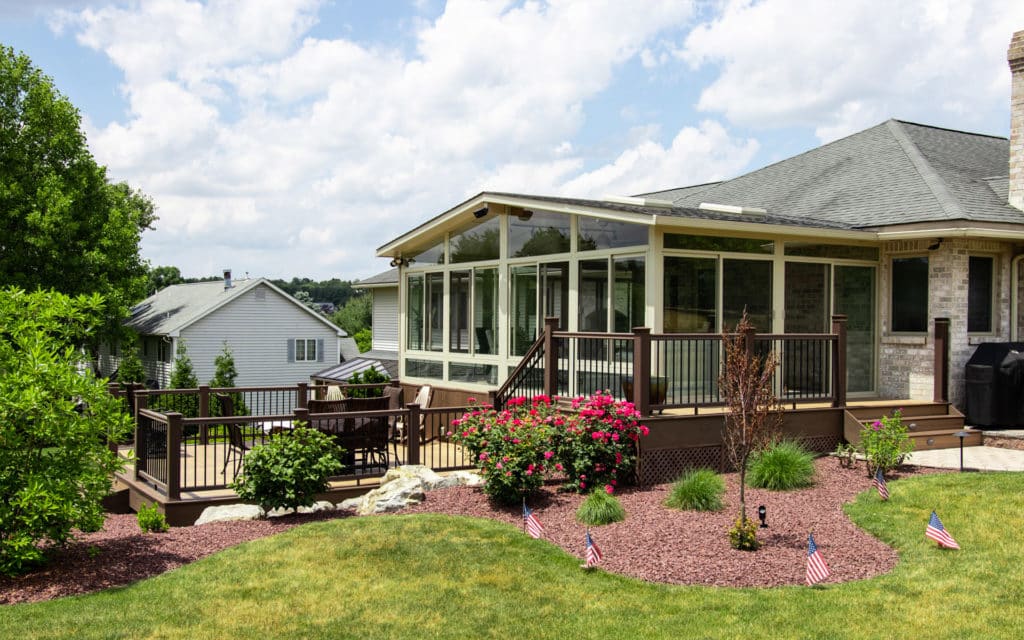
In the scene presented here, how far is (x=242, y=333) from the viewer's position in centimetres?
3194

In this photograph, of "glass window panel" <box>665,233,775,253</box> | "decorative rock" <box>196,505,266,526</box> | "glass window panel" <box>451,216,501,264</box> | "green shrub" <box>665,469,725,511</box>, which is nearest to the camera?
"green shrub" <box>665,469,725,511</box>

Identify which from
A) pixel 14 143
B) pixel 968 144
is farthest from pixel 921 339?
pixel 14 143

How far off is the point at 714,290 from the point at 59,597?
27.2 ft

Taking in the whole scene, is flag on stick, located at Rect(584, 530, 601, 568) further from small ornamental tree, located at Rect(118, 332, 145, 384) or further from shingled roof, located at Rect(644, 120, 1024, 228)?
small ornamental tree, located at Rect(118, 332, 145, 384)

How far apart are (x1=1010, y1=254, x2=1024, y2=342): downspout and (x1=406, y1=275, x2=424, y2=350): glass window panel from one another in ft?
31.6

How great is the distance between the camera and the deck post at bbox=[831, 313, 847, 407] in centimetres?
1045

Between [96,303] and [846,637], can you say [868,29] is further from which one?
[96,303]

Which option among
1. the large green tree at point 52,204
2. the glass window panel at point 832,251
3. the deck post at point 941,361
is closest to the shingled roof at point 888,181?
the glass window panel at point 832,251

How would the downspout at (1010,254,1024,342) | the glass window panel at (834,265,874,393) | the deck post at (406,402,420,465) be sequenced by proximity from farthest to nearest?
the glass window panel at (834,265,874,393)
the downspout at (1010,254,1024,342)
the deck post at (406,402,420,465)

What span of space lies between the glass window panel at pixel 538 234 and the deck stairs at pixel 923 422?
15.1 feet

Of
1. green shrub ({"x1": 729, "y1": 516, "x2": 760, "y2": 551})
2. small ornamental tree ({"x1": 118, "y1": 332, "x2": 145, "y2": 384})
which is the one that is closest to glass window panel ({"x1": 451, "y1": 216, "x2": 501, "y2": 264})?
green shrub ({"x1": 729, "y1": 516, "x2": 760, "y2": 551})

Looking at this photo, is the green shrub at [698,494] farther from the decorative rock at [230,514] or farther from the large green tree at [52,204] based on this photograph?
the large green tree at [52,204]

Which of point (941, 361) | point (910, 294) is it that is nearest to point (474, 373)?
point (910, 294)

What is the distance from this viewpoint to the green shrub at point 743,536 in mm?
6672
